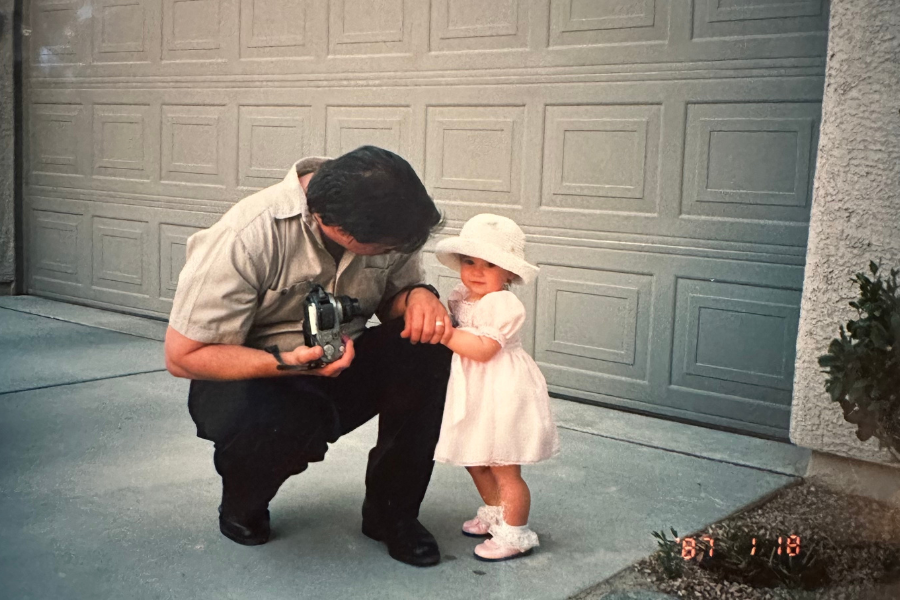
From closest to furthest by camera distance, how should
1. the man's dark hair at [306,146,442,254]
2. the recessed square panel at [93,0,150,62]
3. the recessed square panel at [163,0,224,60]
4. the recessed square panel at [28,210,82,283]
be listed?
the man's dark hair at [306,146,442,254], the recessed square panel at [163,0,224,60], the recessed square panel at [93,0,150,62], the recessed square panel at [28,210,82,283]

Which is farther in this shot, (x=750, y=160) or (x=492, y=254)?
(x=750, y=160)

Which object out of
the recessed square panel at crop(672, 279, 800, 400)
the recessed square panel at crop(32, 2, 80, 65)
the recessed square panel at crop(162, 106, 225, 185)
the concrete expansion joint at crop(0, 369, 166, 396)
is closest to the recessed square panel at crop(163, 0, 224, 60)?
the recessed square panel at crop(162, 106, 225, 185)

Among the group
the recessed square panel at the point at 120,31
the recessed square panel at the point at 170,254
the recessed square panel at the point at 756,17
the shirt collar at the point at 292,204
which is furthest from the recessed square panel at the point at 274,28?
the shirt collar at the point at 292,204

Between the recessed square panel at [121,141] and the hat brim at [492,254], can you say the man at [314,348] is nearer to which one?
the hat brim at [492,254]

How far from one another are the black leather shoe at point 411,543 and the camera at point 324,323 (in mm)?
621

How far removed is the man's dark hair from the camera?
8.96ft

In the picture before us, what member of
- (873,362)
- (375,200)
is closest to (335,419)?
(375,200)

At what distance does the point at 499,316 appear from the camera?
2.98 meters

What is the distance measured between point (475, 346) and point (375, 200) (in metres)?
0.51

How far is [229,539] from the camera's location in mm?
3164

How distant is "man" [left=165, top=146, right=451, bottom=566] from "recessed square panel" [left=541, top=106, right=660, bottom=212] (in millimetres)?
1797

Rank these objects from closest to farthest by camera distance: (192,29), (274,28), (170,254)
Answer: (274,28)
(192,29)
(170,254)

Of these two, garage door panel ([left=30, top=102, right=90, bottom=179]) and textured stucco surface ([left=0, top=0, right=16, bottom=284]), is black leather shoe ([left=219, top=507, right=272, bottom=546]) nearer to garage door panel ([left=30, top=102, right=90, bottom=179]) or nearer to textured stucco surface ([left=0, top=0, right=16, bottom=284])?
garage door panel ([left=30, top=102, right=90, bottom=179])

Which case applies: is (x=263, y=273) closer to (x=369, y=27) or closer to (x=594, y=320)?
(x=594, y=320)
